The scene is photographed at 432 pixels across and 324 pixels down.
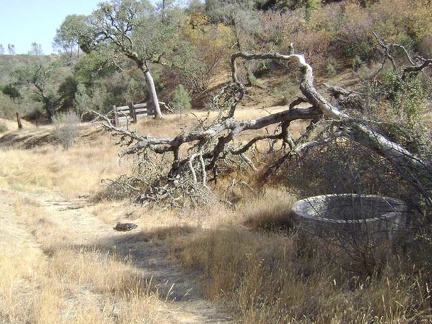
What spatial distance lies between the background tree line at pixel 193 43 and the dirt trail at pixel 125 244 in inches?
587

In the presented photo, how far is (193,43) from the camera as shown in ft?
138

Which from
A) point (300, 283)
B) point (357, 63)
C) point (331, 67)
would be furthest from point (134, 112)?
point (300, 283)

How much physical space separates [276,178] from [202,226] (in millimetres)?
2771

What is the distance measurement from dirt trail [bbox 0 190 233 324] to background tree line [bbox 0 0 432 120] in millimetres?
14919

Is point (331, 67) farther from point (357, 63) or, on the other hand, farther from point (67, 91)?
point (67, 91)

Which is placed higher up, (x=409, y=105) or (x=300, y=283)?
(x=409, y=105)

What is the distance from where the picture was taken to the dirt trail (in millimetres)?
5004

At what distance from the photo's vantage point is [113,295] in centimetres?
528

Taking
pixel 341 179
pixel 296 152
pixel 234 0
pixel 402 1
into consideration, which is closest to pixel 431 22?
pixel 402 1

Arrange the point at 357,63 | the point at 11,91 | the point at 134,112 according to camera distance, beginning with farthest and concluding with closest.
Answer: the point at 11,91 → the point at 357,63 → the point at 134,112

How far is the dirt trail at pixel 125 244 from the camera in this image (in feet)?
16.4

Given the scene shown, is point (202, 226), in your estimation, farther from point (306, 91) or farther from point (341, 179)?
point (341, 179)

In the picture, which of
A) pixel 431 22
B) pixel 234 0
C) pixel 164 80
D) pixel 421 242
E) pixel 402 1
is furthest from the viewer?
pixel 234 0

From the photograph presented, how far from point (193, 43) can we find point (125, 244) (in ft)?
117
